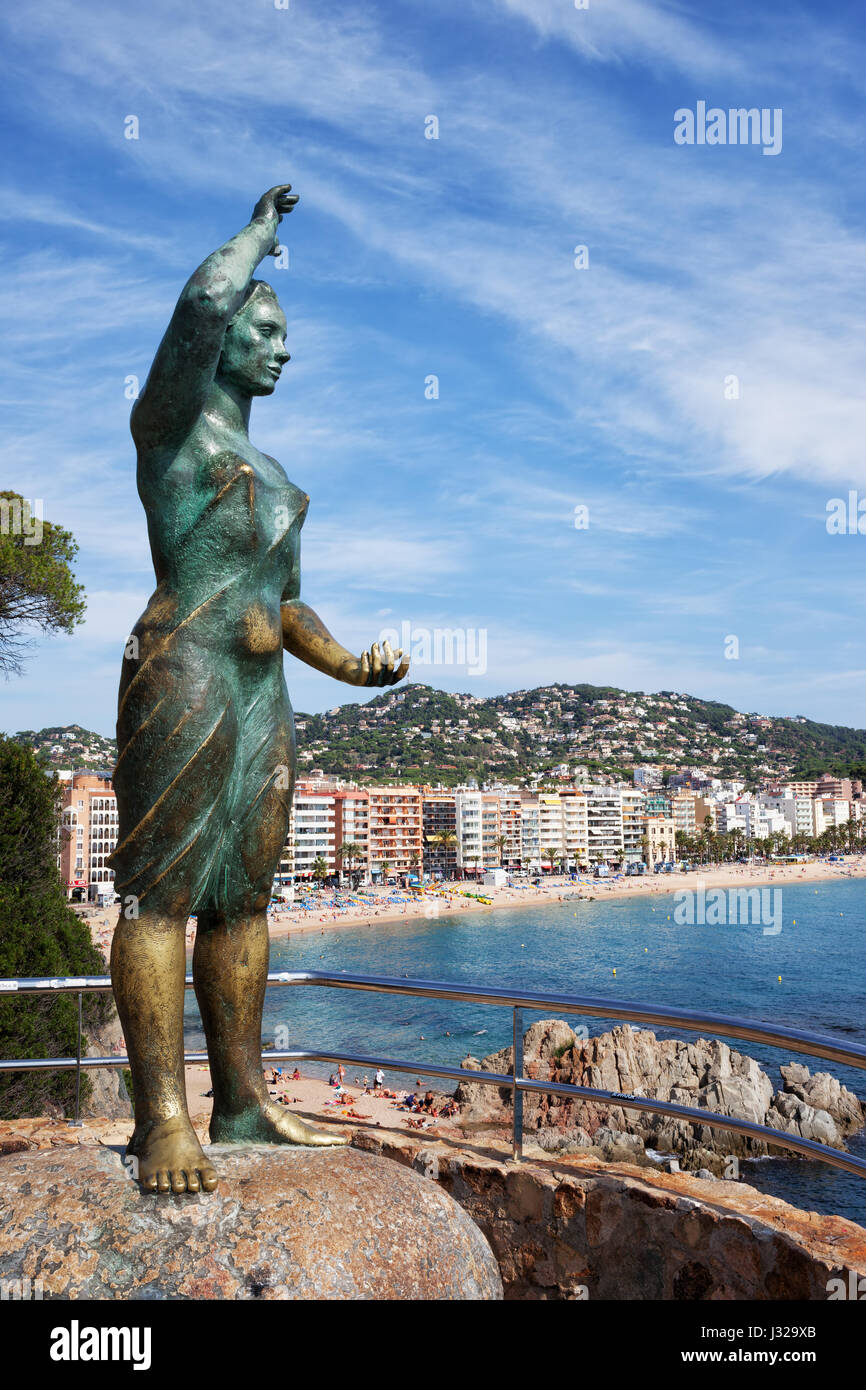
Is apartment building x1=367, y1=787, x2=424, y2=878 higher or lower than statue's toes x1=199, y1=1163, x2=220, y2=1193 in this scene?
lower

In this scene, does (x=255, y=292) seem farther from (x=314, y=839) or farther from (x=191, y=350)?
(x=314, y=839)

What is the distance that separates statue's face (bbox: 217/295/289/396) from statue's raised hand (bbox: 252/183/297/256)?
185 millimetres

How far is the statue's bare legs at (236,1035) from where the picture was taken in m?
3.31

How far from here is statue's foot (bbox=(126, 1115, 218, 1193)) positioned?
9.11 ft

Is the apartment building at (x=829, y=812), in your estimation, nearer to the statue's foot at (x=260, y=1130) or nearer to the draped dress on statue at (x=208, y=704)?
the statue's foot at (x=260, y=1130)

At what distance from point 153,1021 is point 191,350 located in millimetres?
1881

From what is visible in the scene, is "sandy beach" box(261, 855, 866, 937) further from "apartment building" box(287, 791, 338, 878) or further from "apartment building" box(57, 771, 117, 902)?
"apartment building" box(57, 771, 117, 902)

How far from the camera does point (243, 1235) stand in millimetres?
2650

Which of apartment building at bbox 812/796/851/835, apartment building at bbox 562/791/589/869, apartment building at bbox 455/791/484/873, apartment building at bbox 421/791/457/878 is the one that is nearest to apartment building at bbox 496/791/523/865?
apartment building at bbox 455/791/484/873

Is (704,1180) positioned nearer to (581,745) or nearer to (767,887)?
(767,887)

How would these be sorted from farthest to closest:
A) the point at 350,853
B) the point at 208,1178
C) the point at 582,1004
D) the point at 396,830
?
the point at 396,830, the point at 350,853, the point at 582,1004, the point at 208,1178

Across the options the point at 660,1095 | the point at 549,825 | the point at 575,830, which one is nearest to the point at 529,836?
the point at 549,825

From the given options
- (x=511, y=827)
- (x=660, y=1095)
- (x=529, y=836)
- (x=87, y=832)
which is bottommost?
(x=660, y=1095)
